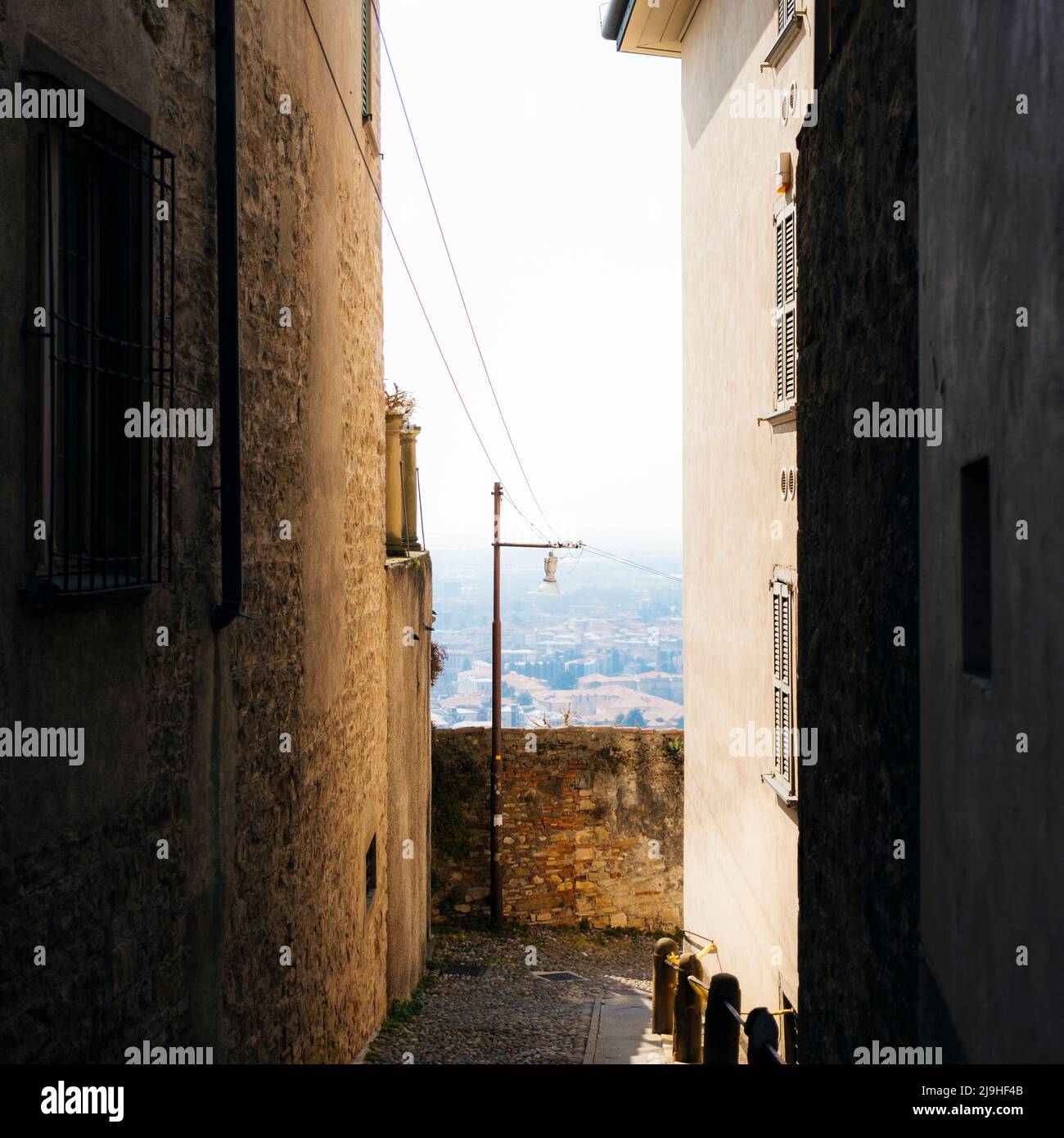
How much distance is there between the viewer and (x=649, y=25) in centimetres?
1295

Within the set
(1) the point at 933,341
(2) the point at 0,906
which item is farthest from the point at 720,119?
(2) the point at 0,906

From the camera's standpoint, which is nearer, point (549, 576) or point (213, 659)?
point (213, 659)

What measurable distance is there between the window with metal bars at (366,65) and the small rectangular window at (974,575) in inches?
329

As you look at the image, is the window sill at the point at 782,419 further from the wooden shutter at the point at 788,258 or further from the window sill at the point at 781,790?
the window sill at the point at 781,790

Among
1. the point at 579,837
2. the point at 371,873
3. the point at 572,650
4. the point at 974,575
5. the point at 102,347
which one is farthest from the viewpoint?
the point at 572,650

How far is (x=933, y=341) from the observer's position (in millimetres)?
3904

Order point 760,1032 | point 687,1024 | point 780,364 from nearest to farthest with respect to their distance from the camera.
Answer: point 760,1032 < point 780,364 < point 687,1024

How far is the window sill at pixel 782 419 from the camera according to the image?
817 cm

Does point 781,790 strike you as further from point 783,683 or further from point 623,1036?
point 623,1036

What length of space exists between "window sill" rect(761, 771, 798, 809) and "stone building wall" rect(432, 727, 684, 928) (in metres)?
8.77

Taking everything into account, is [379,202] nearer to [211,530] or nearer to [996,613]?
[211,530]

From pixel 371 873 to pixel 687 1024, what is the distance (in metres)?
3.21

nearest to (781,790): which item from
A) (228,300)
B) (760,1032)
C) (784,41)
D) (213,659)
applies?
(760,1032)

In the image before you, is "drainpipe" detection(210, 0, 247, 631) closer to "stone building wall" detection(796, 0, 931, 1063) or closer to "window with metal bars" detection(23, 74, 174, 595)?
"window with metal bars" detection(23, 74, 174, 595)
